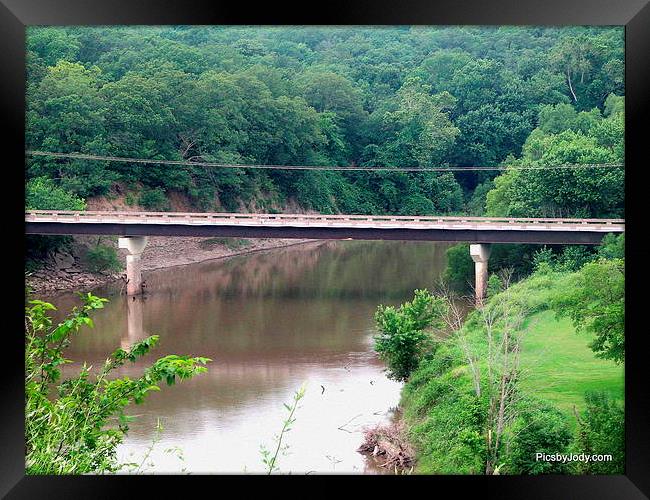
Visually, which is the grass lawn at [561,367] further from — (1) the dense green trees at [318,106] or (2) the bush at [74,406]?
(1) the dense green trees at [318,106]

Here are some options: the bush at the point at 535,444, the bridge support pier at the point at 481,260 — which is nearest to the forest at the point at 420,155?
the bush at the point at 535,444

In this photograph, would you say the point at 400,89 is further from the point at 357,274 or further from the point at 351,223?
the point at 351,223

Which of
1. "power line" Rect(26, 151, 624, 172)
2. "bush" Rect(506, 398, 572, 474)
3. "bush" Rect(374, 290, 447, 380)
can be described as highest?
"power line" Rect(26, 151, 624, 172)

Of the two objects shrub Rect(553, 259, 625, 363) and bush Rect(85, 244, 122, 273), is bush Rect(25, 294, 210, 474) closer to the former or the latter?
shrub Rect(553, 259, 625, 363)

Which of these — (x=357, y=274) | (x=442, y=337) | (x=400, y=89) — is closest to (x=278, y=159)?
(x=400, y=89)

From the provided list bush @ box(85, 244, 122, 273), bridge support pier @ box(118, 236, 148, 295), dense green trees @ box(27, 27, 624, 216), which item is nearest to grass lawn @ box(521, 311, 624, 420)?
bridge support pier @ box(118, 236, 148, 295)

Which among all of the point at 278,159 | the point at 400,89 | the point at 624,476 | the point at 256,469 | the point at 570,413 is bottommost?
the point at 256,469
